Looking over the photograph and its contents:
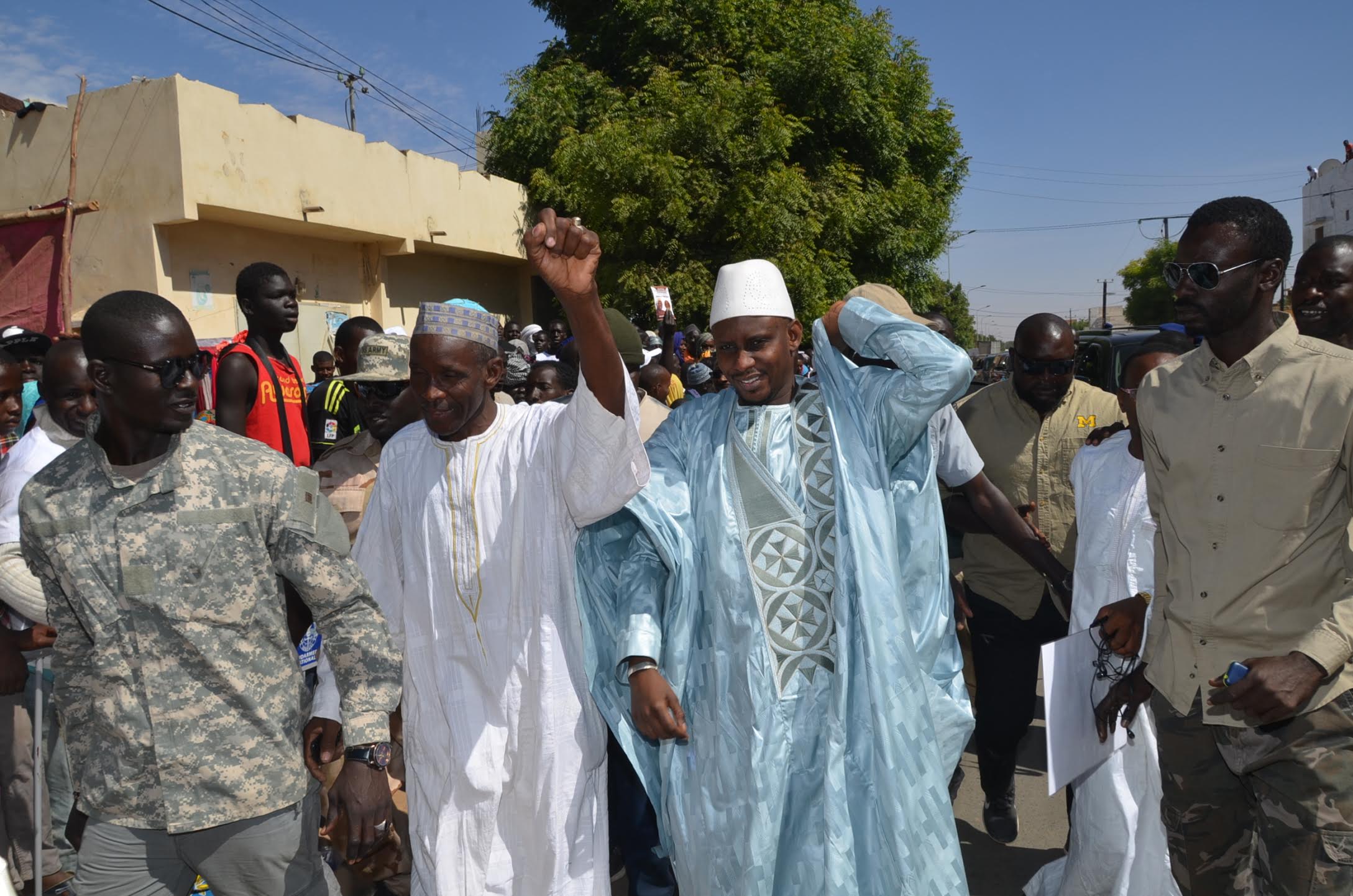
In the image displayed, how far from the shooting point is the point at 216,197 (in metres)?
12.2

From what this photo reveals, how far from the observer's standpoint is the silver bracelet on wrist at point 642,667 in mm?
2510

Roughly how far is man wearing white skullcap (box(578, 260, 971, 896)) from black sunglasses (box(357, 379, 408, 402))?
1.23 m

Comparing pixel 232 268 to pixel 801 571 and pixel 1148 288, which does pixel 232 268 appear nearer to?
pixel 801 571

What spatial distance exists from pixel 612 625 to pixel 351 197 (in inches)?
540

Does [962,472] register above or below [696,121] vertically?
below

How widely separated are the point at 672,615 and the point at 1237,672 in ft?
4.43

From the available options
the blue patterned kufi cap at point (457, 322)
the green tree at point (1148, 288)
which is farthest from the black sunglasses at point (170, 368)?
the green tree at point (1148, 288)

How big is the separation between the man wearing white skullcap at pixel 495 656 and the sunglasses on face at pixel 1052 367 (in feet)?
7.64

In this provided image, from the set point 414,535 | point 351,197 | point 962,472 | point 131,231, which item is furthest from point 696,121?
point 414,535

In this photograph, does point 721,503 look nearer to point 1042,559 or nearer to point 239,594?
point 239,594

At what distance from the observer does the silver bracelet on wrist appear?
8.23 feet

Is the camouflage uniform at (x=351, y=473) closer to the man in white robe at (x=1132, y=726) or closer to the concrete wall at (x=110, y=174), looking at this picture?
the man in white robe at (x=1132, y=726)

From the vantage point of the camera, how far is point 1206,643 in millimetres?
2365

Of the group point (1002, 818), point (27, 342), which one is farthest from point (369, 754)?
point (27, 342)
